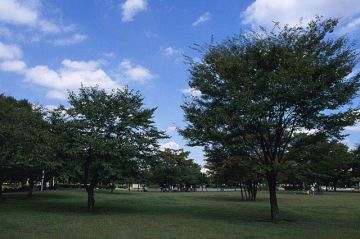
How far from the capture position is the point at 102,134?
24203 millimetres

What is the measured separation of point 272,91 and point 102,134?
10820mm

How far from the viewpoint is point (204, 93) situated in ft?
68.8

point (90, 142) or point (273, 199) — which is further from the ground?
point (90, 142)

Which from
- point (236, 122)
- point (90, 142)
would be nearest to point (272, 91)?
point (236, 122)

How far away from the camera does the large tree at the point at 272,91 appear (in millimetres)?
18312

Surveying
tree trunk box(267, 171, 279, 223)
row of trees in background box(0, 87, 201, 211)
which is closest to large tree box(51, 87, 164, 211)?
row of trees in background box(0, 87, 201, 211)

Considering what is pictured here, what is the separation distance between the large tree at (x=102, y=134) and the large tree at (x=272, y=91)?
4.74 metres

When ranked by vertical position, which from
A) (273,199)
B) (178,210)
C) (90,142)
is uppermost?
(90,142)

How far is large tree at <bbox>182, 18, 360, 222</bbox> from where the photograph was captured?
721 inches

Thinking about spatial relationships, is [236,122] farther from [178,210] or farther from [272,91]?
[178,210]

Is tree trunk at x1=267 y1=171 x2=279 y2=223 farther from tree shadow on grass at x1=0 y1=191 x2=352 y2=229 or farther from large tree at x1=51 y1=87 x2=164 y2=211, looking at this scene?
large tree at x1=51 y1=87 x2=164 y2=211

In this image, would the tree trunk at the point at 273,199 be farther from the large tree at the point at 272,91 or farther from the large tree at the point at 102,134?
the large tree at the point at 102,134

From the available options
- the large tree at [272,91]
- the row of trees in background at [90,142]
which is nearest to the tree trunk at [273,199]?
the large tree at [272,91]

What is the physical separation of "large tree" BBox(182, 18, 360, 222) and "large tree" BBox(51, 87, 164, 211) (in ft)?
15.6
